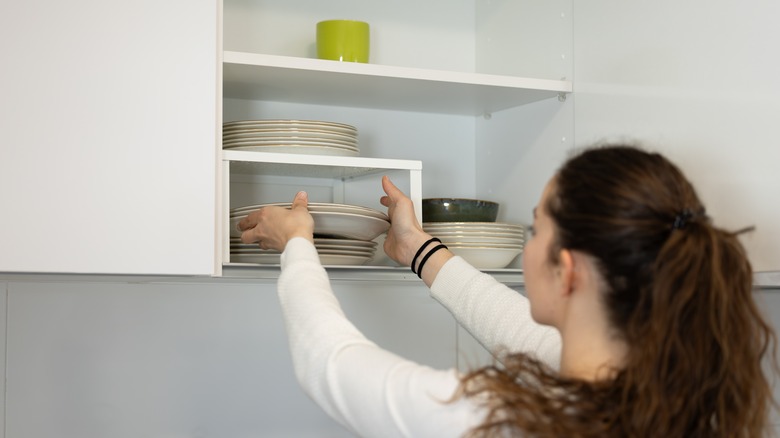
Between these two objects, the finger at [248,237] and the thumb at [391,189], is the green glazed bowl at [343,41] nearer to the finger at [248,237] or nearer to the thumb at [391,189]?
the thumb at [391,189]

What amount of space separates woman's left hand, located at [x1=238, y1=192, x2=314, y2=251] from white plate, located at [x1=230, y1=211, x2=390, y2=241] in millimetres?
39

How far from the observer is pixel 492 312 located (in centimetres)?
126

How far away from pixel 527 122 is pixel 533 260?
0.69 metres

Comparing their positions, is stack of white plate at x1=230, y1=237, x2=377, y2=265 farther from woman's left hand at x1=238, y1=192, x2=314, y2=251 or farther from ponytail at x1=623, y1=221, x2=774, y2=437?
ponytail at x1=623, y1=221, x2=774, y2=437

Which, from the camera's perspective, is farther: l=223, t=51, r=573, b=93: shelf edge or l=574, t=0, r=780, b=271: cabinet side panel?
l=223, t=51, r=573, b=93: shelf edge

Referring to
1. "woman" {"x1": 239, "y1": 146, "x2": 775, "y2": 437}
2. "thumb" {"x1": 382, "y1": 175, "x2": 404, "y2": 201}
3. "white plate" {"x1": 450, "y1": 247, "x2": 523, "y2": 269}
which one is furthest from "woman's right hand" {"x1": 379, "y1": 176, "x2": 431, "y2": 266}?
"woman" {"x1": 239, "y1": 146, "x2": 775, "y2": 437}

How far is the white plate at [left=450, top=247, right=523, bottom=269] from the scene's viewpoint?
4.84 feet

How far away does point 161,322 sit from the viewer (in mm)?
1617

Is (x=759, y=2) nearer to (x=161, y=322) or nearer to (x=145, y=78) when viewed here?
(x=145, y=78)

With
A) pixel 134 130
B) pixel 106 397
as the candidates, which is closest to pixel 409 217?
pixel 134 130

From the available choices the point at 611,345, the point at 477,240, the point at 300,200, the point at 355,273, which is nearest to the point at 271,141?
the point at 300,200

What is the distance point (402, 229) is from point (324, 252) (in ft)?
0.41

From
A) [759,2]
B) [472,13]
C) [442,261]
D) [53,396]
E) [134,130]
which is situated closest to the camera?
[759,2]

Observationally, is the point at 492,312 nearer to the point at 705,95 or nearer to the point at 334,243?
the point at 334,243
